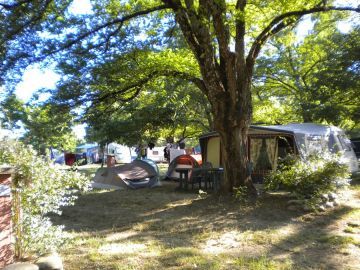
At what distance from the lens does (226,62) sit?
8453 millimetres

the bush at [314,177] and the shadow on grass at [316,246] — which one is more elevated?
the bush at [314,177]

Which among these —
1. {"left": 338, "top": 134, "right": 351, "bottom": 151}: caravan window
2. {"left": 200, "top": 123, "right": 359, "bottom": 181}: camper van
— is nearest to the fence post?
{"left": 200, "top": 123, "right": 359, "bottom": 181}: camper van

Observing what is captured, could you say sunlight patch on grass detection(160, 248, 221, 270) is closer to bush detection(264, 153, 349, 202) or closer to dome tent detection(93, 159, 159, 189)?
bush detection(264, 153, 349, 202)

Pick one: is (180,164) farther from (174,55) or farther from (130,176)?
(174,55)

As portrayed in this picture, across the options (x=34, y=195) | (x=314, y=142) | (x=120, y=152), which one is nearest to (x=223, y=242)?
(x=34, y=195)

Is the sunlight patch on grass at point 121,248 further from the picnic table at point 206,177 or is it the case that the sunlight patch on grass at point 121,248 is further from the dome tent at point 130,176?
the dome tent at point 130,176

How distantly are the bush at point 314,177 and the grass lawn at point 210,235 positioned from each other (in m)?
0.48

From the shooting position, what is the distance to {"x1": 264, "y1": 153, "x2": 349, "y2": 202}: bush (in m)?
7.67

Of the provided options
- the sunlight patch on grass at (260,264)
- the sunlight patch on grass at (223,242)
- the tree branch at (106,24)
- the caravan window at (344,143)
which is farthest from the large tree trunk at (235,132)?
the caravan window at (344,143)

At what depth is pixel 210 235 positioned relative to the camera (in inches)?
233

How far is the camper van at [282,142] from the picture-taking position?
1205cm

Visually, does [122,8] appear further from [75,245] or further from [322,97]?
[322,97]

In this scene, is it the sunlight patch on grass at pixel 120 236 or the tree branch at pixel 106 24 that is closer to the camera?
the sunlight patch on grass at pixel 120 236

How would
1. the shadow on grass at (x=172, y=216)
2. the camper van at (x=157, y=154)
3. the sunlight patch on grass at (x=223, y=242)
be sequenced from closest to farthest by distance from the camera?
the sunlight patch on grass at (x=223, y=242) → the shadow on grass at (x=172, y=216) → the camper van at (x=157, y=154)
